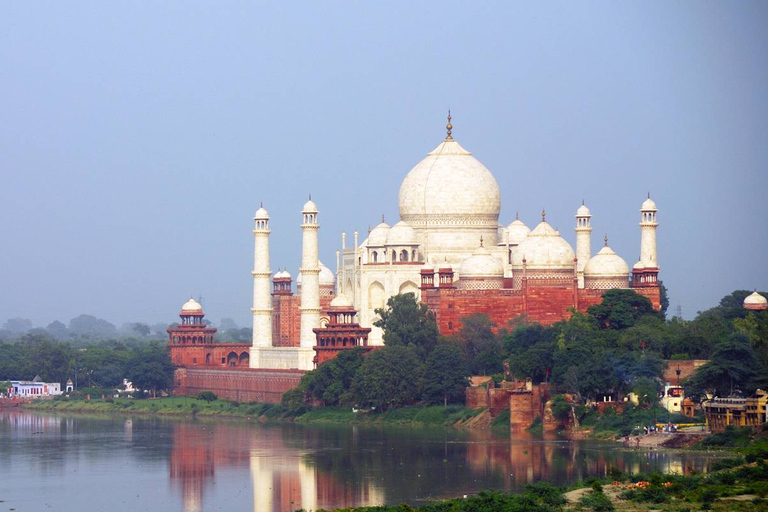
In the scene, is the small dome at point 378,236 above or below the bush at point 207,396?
above

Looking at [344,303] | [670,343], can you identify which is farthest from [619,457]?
[344,303]

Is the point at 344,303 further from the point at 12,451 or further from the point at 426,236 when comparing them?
the point at 12,451

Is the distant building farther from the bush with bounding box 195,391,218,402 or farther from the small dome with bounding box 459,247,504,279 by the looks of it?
Result: the small dome with bounding box 459,247,504,279

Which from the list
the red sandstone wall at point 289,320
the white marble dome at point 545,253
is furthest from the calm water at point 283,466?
the red sandstone wall at point 289,320

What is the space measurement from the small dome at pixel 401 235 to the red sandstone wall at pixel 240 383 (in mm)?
5797

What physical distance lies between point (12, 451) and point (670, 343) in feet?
64.3

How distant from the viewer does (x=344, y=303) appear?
216 ft

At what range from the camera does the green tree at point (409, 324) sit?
206 ft

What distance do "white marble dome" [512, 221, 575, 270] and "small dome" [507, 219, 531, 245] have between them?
3.70 meters

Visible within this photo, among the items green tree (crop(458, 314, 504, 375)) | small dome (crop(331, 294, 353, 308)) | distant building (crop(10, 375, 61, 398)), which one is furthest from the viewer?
distant building (crop(10, 375, 61, 398))

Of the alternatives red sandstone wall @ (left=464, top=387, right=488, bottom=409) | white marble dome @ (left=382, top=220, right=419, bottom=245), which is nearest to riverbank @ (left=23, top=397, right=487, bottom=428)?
red sandstone wall @ (left=464, top=387, right=488, bottom=409)

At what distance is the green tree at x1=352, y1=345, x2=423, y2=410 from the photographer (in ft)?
198

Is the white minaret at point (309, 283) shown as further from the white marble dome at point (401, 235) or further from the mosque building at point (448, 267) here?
the white marble dome at point (401, 235)

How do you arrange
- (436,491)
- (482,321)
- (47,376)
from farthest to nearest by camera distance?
(47,376)
(482,321)
(436,491)
